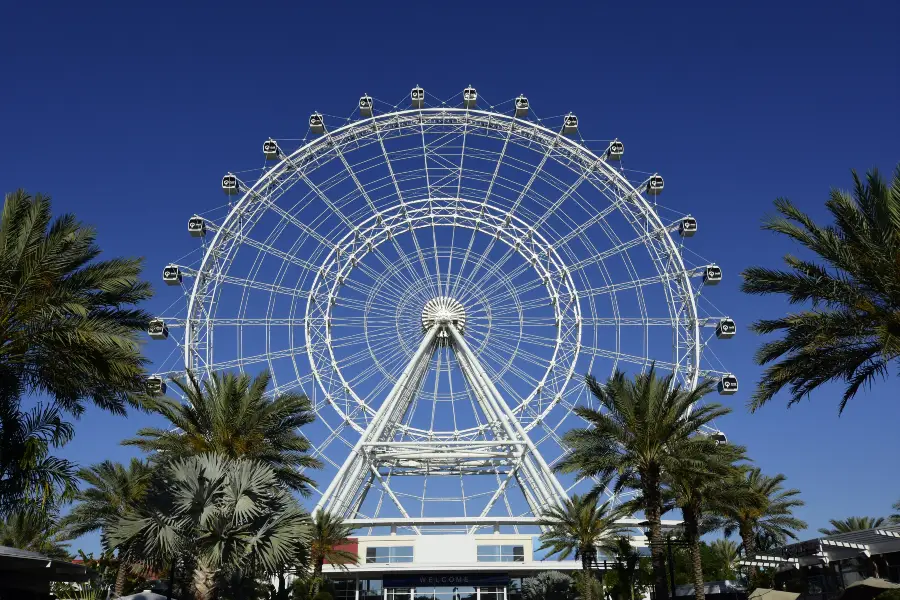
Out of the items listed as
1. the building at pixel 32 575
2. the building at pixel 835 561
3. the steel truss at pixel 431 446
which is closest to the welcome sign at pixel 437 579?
the steel truss at pixel 431 446

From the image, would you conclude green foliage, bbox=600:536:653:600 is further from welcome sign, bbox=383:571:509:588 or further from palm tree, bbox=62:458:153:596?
palm tree, bbox=62:458:153:596

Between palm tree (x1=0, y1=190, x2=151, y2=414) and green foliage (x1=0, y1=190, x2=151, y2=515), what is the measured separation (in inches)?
0.7

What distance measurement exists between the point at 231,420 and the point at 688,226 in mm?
26341

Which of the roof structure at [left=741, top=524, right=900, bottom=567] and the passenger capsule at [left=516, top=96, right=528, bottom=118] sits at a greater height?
the passenger capsule at [left=516, top=96, right=528, bottom=118]

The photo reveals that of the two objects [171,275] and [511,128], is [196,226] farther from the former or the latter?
[511,128]

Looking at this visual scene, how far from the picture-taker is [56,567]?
61.0 feet

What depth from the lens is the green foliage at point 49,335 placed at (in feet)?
48.8

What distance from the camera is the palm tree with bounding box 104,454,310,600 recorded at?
16516mm

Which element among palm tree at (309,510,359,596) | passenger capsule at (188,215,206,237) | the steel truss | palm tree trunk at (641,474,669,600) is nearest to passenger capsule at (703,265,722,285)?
the steel truss

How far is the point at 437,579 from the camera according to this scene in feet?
153

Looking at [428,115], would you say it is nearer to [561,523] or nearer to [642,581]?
[561,523]

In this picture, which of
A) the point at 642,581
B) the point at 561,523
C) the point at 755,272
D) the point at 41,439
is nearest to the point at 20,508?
the point at 41,439

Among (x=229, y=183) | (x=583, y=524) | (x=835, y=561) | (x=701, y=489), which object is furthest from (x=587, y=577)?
(x=229, y=183)

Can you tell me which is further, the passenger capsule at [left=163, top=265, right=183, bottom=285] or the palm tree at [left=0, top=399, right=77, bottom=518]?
the passenger capsule at [left=163, top=265, right=183, bottom=285]
